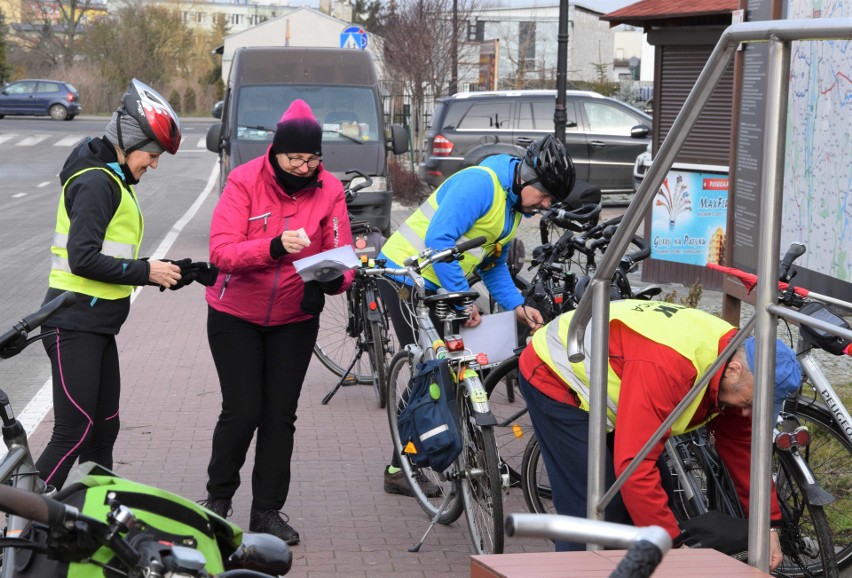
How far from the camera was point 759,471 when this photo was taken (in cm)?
290

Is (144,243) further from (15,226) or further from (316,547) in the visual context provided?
(316,547)

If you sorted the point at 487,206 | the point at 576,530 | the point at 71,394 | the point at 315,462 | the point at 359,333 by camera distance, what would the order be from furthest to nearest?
the point at 359,333
the point at 315,462
the point at 487,206
the point at 71,394
the point at 576,530

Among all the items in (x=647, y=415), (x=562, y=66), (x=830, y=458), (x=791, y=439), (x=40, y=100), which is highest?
(x=562, y=66)

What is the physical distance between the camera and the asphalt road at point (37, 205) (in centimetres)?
905

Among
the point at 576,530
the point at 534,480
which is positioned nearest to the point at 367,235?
the point at 534,480

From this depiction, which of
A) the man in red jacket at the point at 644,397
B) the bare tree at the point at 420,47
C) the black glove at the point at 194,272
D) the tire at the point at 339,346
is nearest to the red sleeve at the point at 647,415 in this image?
the man in red jacket at the point at 644,397

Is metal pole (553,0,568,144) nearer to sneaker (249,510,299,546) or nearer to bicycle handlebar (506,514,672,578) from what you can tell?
sneaker (249,510,299,546)

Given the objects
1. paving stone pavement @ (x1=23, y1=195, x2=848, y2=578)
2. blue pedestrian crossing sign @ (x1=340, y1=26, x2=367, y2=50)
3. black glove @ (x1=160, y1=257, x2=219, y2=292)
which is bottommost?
paving stone pavement @ (x1=23, y1=195, x2=848, y2=578)

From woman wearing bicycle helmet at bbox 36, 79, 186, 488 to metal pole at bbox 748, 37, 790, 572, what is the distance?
2482 mm

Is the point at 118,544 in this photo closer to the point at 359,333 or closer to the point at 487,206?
the point at 487,206

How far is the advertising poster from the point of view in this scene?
459 inches

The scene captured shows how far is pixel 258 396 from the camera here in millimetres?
5191

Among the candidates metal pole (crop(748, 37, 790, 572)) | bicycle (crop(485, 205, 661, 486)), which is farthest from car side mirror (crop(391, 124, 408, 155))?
metal pole (crop(748, 37, 790, 572))

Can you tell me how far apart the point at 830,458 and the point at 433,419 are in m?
1.57
